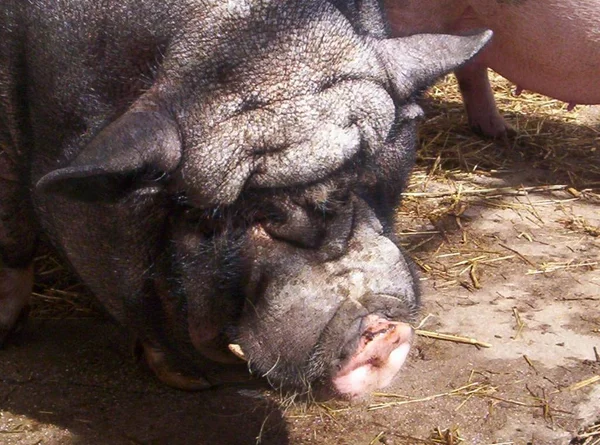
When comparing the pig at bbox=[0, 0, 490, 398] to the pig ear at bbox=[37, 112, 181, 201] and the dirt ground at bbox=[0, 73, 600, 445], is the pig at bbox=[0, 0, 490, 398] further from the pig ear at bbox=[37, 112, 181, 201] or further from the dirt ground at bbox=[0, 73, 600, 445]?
the dirt ground at bbox=[0, 73, 600, 445]

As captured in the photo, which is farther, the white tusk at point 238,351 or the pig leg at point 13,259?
the pig leg at point 13,259

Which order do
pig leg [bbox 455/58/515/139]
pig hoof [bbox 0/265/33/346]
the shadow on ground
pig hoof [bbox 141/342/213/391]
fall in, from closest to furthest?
the shadow on ground, pig hoof [bbox 141/342/213/391], pig hoof [bbox 0/265/33/346], pig leg [bbox 455/58/515/139]

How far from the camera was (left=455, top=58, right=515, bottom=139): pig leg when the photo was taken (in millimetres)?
6582

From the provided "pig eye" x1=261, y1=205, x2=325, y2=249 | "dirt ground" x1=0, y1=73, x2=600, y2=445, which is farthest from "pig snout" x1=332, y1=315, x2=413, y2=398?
"dirt ground" x1=0, y1=73, x2=600, y2=445

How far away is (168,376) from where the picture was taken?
3.96m

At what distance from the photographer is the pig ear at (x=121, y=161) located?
2.69m

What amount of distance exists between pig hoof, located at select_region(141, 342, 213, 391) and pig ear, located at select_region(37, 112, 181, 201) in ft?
3.52

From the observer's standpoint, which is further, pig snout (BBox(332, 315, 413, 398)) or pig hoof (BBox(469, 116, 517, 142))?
pig hoof (BBox(469, 116, 517, 142))

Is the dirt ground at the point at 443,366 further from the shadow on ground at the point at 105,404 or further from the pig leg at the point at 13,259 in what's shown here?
the pig leg at the point at 13,259

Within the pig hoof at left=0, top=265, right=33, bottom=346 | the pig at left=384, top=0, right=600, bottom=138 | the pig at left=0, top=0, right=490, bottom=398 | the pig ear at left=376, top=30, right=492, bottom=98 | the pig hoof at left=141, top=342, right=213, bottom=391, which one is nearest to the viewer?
the pig at left=0, top=0, right=490, bottom=398

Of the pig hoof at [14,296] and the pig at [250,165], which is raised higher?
the pig at [250,165]

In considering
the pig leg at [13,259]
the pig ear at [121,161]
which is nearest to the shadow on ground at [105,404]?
the pig leg at [13,259]

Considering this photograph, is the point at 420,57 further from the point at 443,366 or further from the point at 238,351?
the point at 443,366

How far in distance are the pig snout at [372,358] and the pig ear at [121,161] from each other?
2.47 ft
